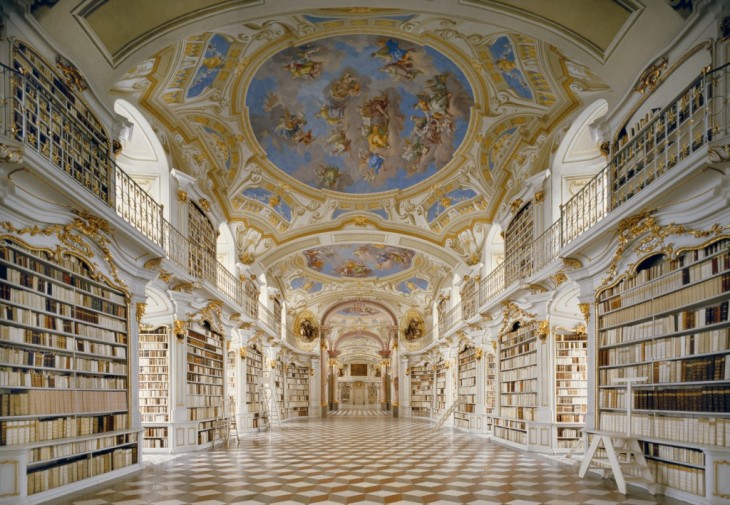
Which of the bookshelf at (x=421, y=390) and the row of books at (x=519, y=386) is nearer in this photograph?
the row of books at (x=519, y=386)

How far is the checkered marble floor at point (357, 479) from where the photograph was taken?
7.03 m

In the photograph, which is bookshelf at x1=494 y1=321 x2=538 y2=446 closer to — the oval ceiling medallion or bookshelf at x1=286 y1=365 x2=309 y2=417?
the oval ceiling medallion

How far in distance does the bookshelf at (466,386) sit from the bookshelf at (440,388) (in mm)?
2677

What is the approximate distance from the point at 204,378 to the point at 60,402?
6.49 m

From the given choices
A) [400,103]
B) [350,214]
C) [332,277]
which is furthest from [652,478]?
[332,277]

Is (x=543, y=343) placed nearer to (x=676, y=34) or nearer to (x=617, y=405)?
(x=617, y=405)

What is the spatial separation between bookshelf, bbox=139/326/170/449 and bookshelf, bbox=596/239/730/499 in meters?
8.48

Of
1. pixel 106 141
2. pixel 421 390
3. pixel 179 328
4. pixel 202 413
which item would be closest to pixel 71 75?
pixel 106 141

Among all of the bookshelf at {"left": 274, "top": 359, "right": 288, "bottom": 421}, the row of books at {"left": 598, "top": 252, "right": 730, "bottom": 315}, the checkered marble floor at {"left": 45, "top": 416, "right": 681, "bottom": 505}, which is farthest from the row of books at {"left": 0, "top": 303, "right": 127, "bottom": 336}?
the bookshelf at {"left": 274, "top": 359, "right": 288, "bottom": 421}

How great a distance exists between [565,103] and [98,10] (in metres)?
8.20

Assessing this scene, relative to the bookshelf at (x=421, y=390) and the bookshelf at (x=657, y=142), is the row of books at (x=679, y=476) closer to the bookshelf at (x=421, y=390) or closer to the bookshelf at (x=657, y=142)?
the bookshelf at (x=657, y=142)

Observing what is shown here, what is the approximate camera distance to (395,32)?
11.0 metres

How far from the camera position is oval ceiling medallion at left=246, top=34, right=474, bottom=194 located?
12039 mm

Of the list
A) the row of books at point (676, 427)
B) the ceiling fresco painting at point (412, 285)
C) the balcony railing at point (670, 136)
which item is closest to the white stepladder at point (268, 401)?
the ceiling fresco painting at point (412, 285)
